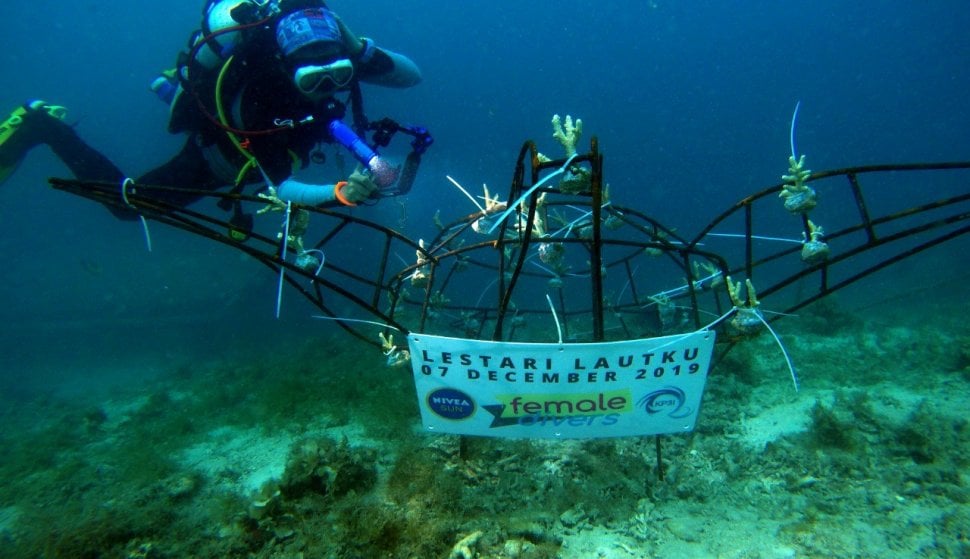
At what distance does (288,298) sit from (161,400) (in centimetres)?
949

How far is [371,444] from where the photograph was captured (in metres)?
4.95

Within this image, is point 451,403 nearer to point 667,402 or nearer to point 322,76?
point 667,402

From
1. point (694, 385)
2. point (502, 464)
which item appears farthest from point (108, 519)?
point (694, 385)

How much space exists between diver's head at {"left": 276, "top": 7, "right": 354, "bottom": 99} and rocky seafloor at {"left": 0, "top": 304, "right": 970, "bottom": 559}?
397 cm

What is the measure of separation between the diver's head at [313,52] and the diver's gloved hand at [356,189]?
207 cm

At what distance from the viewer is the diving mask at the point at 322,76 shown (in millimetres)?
4902

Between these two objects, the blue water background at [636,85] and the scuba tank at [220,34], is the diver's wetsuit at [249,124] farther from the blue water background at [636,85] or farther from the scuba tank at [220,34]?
the blue water background at [636,85]

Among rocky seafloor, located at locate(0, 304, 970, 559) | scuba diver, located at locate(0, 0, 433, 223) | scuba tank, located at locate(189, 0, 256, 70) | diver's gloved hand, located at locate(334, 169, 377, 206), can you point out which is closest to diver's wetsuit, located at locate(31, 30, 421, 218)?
scuba diver, located at locate(0, 0, 433, 223)

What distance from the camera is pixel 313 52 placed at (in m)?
5.11

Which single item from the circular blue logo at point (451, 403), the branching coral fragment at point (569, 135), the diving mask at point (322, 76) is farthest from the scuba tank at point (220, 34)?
the circular blue logo at point (451, 403)

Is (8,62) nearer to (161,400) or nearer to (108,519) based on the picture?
(161,400)

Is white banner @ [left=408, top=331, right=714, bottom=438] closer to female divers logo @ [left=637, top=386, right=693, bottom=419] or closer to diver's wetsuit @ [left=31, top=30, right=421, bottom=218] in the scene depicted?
female divers logo @ [left=637, top=386, right=693, bottom=419]

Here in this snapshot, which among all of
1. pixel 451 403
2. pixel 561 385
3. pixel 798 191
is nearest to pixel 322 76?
pixel 451 403

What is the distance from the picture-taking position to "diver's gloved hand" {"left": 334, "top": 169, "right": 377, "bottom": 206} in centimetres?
363
